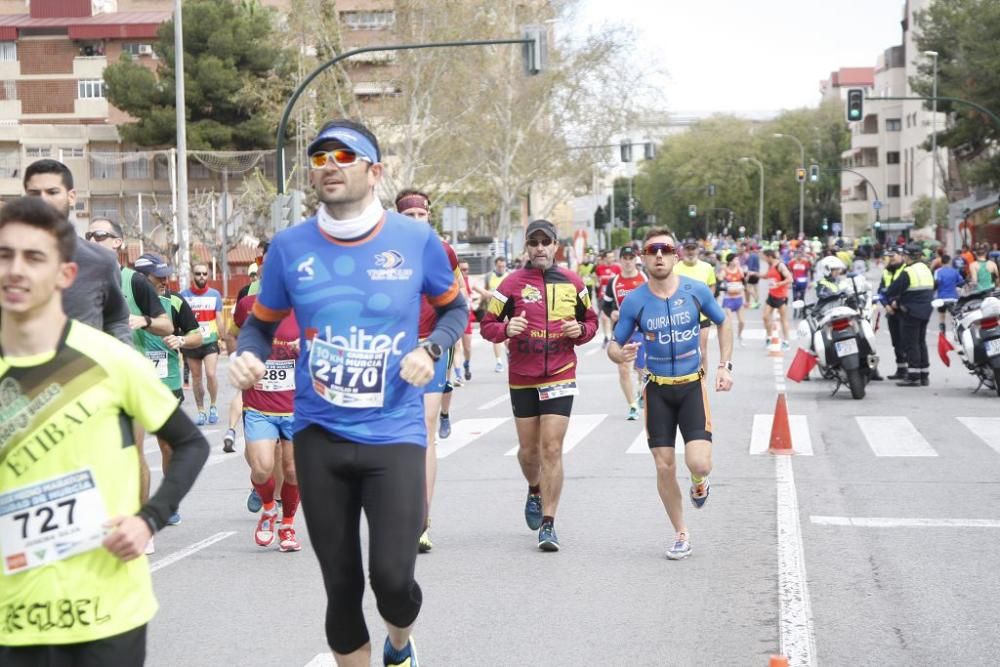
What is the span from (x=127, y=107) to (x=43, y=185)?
224ft

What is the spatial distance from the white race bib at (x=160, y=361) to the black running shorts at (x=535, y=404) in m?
4.21

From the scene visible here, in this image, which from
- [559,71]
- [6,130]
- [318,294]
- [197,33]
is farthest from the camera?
[6,130]

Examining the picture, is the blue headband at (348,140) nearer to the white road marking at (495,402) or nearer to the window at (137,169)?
the white road marking at (495,402)

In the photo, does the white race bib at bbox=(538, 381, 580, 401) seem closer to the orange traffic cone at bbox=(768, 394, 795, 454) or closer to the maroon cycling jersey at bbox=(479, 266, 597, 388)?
the maroon cycling jersey at bbox=(479, 266, 597, 388)

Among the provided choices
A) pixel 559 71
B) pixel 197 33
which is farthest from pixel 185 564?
pixel 197 33

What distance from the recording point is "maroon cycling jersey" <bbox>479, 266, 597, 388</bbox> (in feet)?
31.2

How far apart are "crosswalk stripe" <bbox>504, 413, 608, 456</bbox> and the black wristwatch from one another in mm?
9005

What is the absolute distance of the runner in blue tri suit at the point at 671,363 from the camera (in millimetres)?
9172

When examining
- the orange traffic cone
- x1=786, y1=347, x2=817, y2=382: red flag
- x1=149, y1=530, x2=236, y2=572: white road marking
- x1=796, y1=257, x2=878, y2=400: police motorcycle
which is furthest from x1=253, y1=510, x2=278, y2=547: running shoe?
x1=786, y1=347, x2=817, y2=382: red flag

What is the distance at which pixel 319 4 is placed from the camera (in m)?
48.7

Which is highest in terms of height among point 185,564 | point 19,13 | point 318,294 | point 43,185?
point 19,13

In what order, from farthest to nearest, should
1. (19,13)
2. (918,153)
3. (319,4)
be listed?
(918,153), (19,13), (319,4)

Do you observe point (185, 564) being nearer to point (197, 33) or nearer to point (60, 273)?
Answer: point (60, 273)

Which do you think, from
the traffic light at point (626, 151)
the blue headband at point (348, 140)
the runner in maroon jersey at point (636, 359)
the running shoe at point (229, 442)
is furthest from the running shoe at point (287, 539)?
the traffic light at point (626, 151)
